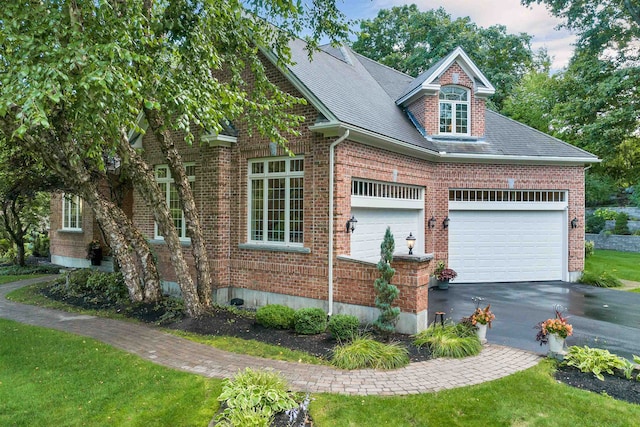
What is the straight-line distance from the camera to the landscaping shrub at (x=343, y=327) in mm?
6922

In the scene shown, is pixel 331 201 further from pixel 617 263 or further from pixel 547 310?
pixel 617 263

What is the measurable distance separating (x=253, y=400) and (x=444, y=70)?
38.3ft

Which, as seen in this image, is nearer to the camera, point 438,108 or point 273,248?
point 273,248

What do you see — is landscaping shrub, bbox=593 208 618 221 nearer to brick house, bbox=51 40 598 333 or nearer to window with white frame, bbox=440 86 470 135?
brick house, bbox=51 40 598 333

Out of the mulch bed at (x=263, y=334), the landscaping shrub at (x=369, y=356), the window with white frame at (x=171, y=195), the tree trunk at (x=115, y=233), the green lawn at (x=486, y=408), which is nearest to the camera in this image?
the green lawn at (x=486, y=408)

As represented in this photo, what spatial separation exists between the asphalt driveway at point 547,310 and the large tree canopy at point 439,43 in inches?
631

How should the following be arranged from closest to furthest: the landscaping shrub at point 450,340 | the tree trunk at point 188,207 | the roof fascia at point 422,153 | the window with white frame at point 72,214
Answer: the landscaping shrub at point 450,340 → the tree trunk at point 188,207 → the roof fascia at point 422,153 → the window with white frame at point 72,214

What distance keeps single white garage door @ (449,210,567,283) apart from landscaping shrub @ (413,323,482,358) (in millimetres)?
6115

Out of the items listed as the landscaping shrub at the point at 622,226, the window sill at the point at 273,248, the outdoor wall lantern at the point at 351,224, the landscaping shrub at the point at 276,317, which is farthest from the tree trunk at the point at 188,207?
the landscaping shrub at the point at 622,226

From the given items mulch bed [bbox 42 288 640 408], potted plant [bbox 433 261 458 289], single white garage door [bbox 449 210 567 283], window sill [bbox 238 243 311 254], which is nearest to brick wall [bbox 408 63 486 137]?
single white garage door [bbox 449 210 567 283]

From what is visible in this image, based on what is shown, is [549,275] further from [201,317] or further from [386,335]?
[201,317]

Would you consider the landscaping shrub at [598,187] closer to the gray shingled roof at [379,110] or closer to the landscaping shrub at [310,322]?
the gray shingled roof at [379,110]

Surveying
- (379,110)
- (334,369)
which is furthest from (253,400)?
(379,110)

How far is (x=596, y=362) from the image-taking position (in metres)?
5.53
